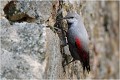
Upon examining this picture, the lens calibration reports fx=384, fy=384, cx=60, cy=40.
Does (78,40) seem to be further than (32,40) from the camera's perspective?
Yes

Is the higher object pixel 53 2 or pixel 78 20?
pixel 53 2

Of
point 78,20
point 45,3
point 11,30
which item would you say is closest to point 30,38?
point 11,30

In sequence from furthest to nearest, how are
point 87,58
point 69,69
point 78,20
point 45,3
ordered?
point 87,58 → point 78,20 → point 69,69 → point 45,3

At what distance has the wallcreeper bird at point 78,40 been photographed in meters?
2.76

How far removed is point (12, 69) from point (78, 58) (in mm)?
984

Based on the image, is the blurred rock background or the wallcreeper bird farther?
the wallcreeper bird

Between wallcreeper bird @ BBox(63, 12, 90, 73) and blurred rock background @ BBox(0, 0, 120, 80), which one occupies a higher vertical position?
blurred rock background @ BBox(0, 0, 120, 80)

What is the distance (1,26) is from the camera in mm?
1991

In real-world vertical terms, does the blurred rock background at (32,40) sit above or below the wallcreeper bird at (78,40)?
above

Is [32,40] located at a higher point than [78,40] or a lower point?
higher

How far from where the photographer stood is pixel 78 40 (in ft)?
9.36

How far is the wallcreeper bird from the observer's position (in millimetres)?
2755

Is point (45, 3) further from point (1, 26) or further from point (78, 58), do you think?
point (78, 58)

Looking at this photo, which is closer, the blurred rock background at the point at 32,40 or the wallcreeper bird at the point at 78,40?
the blurred rock background at the point at 32,40
